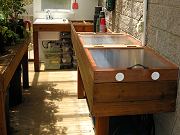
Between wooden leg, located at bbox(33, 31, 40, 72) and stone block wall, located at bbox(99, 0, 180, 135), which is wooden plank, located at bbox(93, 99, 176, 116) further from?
wooden leg, located at bbox(33, 31, 40, 72)

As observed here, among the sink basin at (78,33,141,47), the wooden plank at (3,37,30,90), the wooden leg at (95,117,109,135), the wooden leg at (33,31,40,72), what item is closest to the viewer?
Answer: the wooden leg at (95,117,109,135)

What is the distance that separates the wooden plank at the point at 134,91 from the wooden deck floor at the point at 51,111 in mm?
1156

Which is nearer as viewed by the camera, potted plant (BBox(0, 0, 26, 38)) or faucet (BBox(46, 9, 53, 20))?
potted plant (BBox(0, 0, 26, 38))

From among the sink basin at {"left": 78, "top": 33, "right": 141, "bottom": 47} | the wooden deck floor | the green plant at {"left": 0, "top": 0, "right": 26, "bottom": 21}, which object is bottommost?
the wooden deck floor

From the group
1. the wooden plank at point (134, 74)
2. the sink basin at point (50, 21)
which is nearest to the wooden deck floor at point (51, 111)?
the sink basin at point (50, 21)

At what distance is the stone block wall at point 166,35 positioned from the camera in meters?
1.83

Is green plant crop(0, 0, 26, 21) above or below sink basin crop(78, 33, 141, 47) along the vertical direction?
above

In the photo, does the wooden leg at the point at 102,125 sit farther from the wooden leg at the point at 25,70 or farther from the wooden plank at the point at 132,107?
the wooden leg at the point at 25,70

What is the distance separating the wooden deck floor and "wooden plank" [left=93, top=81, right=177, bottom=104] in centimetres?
116

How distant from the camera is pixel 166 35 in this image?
78.5 inches

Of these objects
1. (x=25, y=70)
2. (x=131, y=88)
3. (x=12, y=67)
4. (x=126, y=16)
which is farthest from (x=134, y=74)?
(x=25, y=70)

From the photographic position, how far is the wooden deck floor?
2854 millimetres

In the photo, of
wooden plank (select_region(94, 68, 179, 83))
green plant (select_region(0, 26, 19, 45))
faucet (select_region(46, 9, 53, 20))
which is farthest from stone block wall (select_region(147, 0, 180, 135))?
faucet (select_region(46, 9, 53, 20))

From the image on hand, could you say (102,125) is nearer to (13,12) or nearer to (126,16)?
(126,16)
